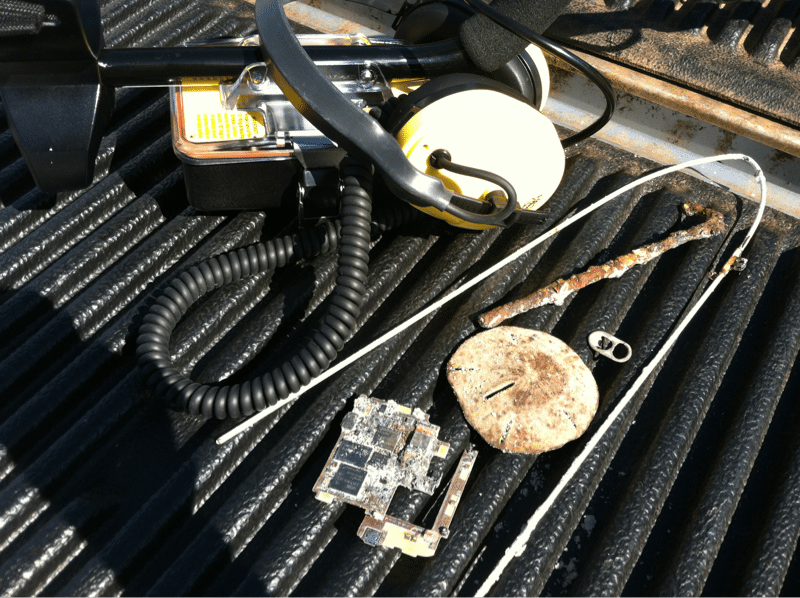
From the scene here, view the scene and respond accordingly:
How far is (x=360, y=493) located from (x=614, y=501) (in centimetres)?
44

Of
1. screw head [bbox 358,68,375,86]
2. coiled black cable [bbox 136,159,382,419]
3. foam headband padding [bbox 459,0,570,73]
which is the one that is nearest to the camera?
coiled black cable [bbox 136,159,382,419]

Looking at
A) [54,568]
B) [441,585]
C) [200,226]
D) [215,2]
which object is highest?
[215,2]

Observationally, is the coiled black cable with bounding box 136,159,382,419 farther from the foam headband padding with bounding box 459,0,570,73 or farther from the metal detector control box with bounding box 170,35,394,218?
the foam headband padding with bounding box 459,0,570,73

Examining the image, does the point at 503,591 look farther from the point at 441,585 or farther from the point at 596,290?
the point at 596,290

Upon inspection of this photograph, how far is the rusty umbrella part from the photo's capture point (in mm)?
1258

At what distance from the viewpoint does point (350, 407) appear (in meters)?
1.13

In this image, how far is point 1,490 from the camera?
101 cm

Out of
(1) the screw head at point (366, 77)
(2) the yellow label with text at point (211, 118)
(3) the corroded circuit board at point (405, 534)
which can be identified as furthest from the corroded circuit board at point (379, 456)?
(1) the screw head at point (366, 77)

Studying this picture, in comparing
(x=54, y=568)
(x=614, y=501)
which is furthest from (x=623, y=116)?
(x=54, y=568)

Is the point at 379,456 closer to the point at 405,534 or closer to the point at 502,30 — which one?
the point at 405,534

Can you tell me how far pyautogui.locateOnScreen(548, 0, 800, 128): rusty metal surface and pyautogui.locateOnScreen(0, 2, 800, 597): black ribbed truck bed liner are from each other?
29cm

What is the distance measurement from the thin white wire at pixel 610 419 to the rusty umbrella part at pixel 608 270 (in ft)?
0.28

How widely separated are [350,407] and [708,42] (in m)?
1.36

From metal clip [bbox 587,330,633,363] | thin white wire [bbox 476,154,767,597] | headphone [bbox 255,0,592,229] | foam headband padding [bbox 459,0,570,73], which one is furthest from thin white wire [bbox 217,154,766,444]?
foam headband padding [bbox 459,0,570,73]
